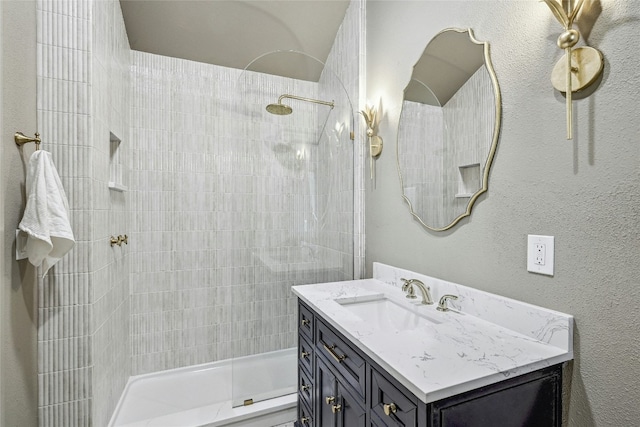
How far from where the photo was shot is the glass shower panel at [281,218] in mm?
1996

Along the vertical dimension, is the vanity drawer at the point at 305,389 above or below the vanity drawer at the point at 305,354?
below

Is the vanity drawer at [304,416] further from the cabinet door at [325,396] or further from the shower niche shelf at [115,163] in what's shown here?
the shower niche shelf at [115,163]

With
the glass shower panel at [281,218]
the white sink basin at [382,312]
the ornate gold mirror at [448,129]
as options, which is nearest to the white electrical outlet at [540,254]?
the ornate gold mirror at [448,129]

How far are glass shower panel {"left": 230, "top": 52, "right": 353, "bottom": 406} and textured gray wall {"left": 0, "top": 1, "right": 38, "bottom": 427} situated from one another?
3.39 feet

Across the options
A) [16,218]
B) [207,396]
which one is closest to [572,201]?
[16,218]

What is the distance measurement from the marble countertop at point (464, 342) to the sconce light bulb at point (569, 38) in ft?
2.69

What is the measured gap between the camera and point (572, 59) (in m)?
0.93

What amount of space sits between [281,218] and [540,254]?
4.68ft

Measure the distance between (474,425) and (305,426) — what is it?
3.54 feet

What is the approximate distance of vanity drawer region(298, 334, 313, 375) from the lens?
4.99ft

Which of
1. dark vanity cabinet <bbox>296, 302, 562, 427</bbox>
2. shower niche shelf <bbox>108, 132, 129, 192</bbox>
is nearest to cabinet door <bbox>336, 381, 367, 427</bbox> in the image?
dark vanity cabinet <bbox>296, 302, 562, 427</bbox>

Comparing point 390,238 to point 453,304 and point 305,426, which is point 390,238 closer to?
point 453,304

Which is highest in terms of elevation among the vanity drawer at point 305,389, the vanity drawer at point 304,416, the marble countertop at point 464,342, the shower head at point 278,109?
the shower head at point 278,109

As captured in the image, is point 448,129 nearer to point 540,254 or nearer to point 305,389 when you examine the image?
point 540,254
